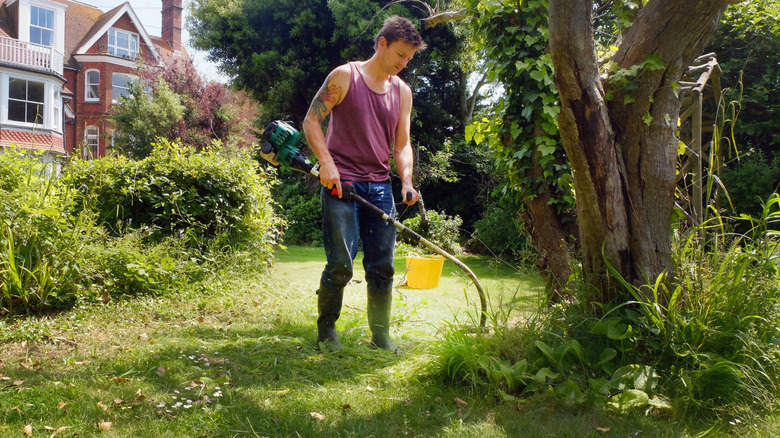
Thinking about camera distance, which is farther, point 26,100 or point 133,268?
point 26,100

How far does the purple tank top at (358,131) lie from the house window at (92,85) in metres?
24.1

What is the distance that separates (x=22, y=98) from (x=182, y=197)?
18587 mm

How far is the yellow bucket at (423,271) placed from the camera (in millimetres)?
5995

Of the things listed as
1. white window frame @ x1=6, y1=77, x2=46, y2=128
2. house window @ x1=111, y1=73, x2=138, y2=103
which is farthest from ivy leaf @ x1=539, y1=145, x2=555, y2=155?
house window @ x1=111, y1=73, x2=138, y2=103

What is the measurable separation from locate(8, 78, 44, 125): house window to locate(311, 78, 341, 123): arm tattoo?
20.6 metres

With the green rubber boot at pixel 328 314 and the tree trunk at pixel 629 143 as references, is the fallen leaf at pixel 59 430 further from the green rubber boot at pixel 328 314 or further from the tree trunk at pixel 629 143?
the tree trunk at pixel 629 143

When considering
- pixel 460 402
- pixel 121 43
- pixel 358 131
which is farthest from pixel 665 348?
pixel 121 43

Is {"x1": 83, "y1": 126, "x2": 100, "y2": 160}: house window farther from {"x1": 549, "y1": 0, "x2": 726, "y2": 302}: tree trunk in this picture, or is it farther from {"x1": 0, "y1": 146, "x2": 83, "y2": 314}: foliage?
{"x1": 549, "y1": 0, "x2": 726, "y2": 302}: tree trunk

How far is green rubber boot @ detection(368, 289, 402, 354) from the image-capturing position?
335 centimetres

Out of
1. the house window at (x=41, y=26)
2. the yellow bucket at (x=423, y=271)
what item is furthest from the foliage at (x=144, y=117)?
the yellow bucket at (x=423, y=271)

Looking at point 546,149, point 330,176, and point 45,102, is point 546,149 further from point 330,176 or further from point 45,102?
point 45,102

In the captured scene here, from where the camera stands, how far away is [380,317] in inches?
133

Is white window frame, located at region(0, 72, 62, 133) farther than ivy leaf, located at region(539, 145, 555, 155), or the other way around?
white window frame, located at region(0, 72, 62, 133)

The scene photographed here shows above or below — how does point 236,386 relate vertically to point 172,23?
below
